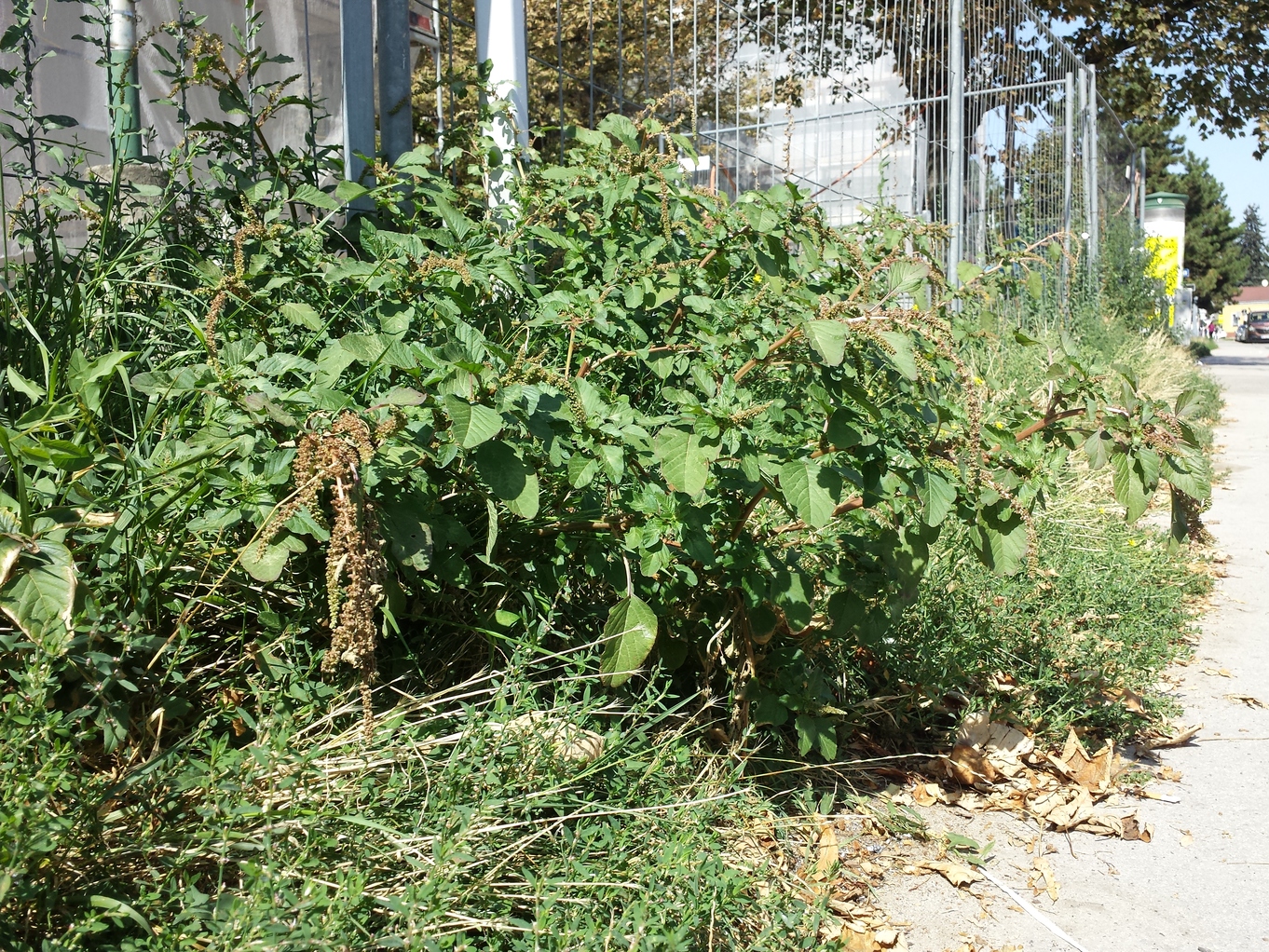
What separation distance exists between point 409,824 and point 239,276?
1160 millimetres

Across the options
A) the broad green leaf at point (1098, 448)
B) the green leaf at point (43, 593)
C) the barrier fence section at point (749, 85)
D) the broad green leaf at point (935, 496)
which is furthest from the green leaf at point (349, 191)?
the broad green leaf at point (1098, 448)

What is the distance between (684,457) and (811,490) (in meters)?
0.23

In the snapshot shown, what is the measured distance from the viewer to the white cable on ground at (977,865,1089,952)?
215 centimetres

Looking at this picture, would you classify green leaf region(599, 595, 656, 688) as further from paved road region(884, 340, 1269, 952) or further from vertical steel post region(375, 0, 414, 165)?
vertical steel post region(375, 0, 414, 165)

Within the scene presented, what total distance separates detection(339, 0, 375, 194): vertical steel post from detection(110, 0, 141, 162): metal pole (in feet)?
1.99

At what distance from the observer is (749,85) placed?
5508mm

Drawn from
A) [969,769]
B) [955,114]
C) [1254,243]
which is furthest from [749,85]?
[1254,243]

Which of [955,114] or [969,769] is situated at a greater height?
[955,114]

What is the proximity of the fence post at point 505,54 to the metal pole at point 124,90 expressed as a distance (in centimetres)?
110

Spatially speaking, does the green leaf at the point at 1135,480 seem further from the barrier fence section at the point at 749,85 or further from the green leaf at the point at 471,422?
the barrier fence section at the point at 749,85

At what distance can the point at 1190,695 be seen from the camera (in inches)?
138

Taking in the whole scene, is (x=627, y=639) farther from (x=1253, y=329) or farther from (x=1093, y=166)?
(x=1253, y=329)

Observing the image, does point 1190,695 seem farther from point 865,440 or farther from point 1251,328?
point 1251,328

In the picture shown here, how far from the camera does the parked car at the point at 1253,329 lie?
72.5m
